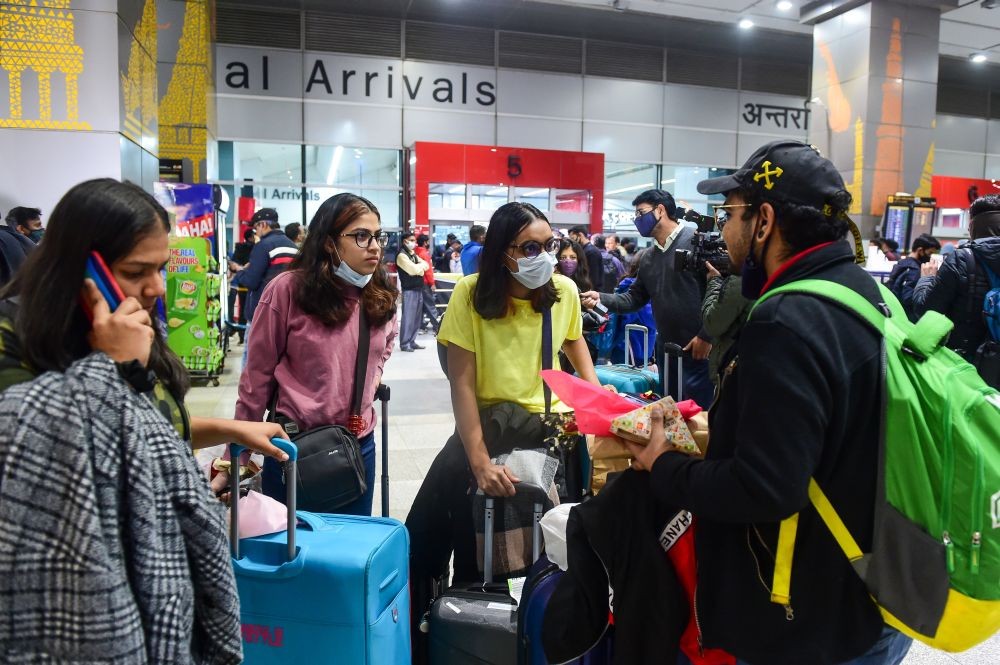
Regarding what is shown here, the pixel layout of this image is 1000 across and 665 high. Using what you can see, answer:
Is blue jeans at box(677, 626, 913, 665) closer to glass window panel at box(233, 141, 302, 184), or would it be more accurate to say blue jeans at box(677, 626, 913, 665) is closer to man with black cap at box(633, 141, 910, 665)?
man with black cap at box(633, 141, 910, 665)

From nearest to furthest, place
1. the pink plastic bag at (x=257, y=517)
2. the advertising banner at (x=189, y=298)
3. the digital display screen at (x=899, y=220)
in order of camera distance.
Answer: the pink plastic bag at (x=257, y=517) → the advertising banner at (x=189, y=298) → the digital display screen at (x=899, y=220)

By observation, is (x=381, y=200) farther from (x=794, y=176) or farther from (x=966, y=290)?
(x=794, y=176)

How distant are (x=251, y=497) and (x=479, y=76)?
646 inches

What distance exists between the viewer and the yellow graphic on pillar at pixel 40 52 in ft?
21.3

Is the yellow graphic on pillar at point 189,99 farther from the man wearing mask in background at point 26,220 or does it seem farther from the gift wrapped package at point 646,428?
the gift wrapped package at point 646,428

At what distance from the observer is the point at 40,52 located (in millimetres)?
6562

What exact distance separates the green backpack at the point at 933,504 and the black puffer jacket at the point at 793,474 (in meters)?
0.03

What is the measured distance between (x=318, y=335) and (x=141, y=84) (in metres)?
6.63

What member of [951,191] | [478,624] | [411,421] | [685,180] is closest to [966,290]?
[478,624]

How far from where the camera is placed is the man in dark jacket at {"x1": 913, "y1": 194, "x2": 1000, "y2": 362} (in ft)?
13.2

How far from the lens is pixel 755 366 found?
1234 mm

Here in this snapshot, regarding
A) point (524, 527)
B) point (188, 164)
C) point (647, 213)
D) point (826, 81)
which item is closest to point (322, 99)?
point (188, 164)

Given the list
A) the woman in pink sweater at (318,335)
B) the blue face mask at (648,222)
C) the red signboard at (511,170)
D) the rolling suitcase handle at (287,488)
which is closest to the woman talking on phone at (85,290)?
the rolling suitcase handle at (287,488)

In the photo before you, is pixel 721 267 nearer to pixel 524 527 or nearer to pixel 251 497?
pixel 524 527
